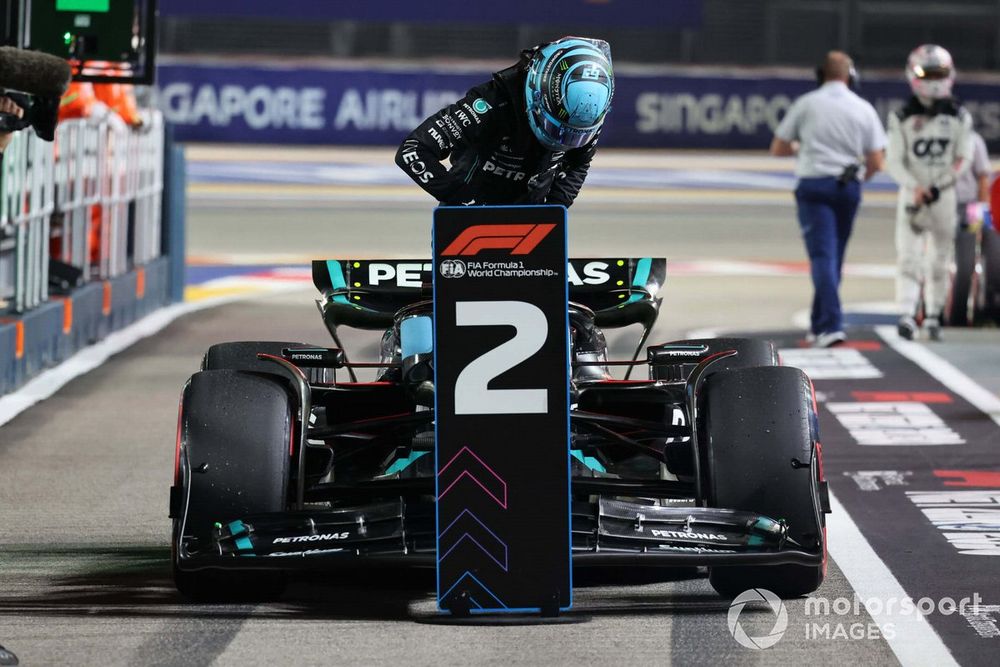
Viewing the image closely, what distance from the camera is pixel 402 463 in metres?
6.39

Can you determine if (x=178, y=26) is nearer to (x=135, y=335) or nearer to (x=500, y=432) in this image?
(x=135, y=335)

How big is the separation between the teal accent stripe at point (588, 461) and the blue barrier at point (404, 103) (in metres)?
26.0

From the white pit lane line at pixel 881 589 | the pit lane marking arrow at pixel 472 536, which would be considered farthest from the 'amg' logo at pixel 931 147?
the pit lane marking arrow at pixel 472 536

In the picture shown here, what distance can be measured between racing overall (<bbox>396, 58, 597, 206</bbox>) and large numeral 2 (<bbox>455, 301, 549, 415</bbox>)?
1386 millimetres

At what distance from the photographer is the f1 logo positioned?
5.32 meters

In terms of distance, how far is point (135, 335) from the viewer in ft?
43.0

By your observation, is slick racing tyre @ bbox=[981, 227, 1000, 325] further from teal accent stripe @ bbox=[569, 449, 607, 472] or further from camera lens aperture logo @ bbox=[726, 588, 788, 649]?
camera lens aperture logo @ bbox=[726, 588, 788, 649]

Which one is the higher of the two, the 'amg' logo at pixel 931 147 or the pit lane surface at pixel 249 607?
the 'amg' logo at pixel 931 147

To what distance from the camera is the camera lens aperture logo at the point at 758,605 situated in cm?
547

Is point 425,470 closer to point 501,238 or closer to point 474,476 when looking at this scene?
point 474,476

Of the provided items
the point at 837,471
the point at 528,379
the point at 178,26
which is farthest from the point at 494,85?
A: the point at 178,26

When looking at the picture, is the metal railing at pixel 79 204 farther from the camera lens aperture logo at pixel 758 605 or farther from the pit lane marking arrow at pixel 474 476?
the camera lens aperture logo at pixel 758 605

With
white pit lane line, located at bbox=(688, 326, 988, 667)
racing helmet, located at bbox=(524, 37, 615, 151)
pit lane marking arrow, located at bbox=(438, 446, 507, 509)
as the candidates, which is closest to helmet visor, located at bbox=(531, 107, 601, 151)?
racing helmet, located at bbox=(524, 37, 615, 151)

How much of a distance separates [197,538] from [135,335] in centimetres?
762
